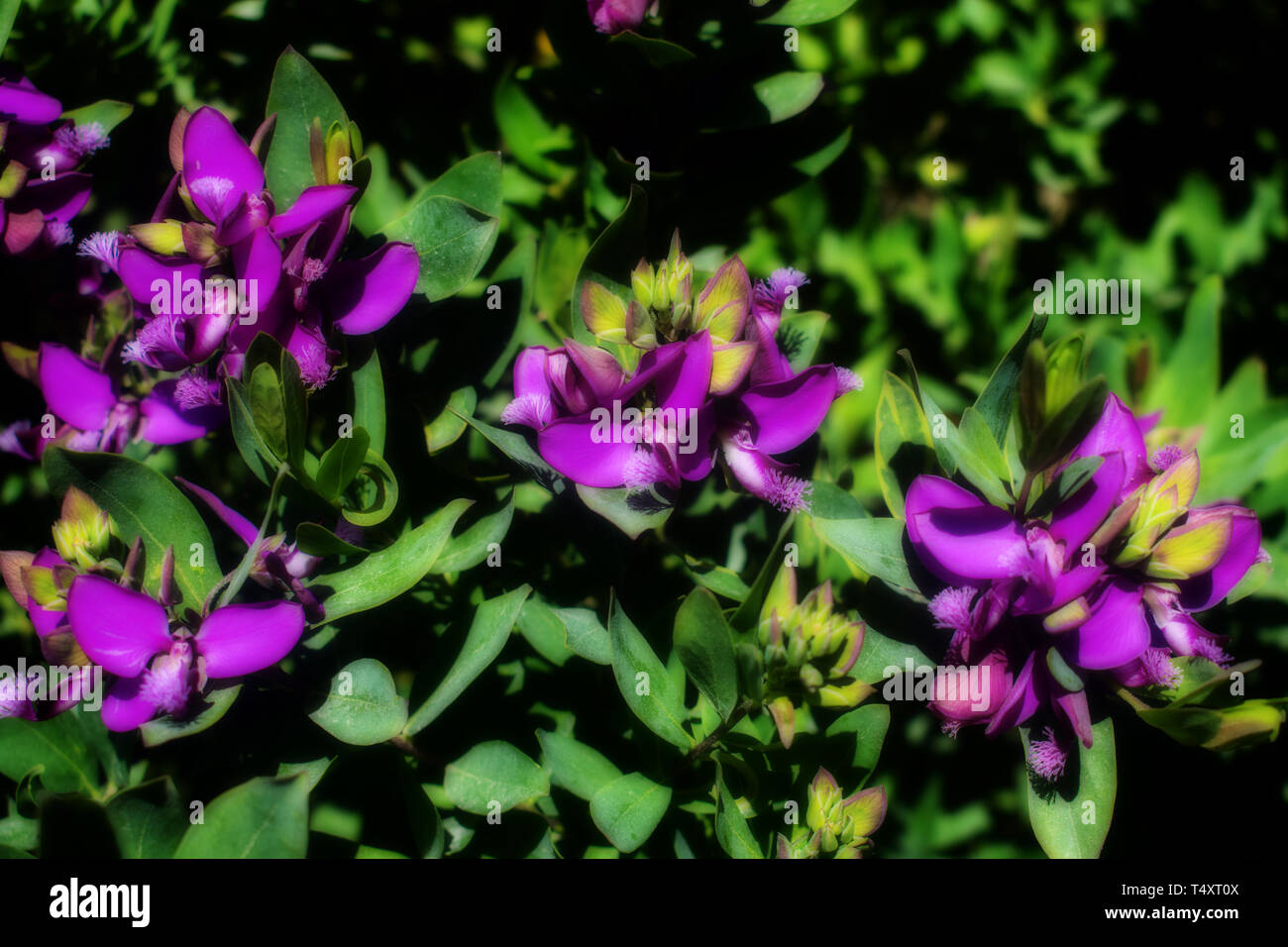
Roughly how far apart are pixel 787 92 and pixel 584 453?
2.86ft

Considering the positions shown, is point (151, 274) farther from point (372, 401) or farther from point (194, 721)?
point (194, 721)

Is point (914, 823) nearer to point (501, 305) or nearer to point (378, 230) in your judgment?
point (501, 305)

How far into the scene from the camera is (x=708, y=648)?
1.34 meters

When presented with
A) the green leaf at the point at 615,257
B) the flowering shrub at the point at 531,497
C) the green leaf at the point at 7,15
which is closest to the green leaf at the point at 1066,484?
the flowering shrub at the point at 531,497

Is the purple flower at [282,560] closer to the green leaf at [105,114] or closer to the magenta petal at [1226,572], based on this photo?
the green leaf at [105,114]

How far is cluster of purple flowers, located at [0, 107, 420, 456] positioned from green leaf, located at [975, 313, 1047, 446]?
0.95 meters

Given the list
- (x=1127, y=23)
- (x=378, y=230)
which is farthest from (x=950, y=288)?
(x=378, y=230)

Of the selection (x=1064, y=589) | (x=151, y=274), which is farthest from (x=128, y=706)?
(x=1064, y=589)

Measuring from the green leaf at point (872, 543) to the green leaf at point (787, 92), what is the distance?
797mm

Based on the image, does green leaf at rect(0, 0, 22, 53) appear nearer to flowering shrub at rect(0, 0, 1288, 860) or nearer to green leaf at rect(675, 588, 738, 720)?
flowering shrub at rect(0, 0, 1288, 860)

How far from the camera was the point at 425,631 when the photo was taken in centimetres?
165

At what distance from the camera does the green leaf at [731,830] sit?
4.40 ft

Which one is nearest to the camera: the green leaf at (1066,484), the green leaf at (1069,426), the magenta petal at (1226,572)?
the green leaf at (1069,426)

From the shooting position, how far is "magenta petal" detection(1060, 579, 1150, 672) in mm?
1289
